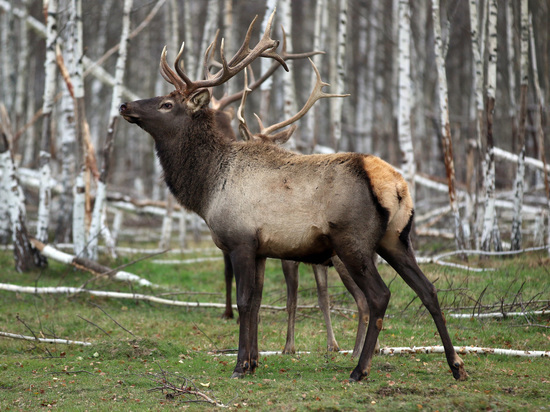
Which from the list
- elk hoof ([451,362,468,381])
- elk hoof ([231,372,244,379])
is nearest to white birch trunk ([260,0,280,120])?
elk hoof ([231,372,244,379])

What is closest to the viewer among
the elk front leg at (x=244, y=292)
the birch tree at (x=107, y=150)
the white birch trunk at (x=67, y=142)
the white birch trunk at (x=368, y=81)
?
the elk front leg at (x=244, y=292)

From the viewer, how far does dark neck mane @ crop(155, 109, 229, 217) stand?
6789 millimetres

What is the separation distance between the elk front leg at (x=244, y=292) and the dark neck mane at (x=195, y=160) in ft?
2.63

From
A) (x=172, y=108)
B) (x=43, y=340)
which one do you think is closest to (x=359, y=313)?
(x=172, y=108)

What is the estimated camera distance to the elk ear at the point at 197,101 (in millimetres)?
7121

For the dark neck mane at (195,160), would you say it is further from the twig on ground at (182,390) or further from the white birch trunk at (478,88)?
the white birch trunk at (478,88)

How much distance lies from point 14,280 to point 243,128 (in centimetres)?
525

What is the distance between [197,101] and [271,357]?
2886 millimetres

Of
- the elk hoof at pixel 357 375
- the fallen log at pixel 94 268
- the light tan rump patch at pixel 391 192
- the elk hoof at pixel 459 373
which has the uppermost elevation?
the light tan rump patch at pixel 391 192

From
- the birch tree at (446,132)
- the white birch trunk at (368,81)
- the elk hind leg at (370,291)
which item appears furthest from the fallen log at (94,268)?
the white birch trunk at (368,81)

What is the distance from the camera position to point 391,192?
19.1ft

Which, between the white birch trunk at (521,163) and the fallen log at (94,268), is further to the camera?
the white birch trunk at (521,163)

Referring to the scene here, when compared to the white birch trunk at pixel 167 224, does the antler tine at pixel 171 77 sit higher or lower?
higher

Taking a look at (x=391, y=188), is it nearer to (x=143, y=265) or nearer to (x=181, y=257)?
(x=143, y=265)
